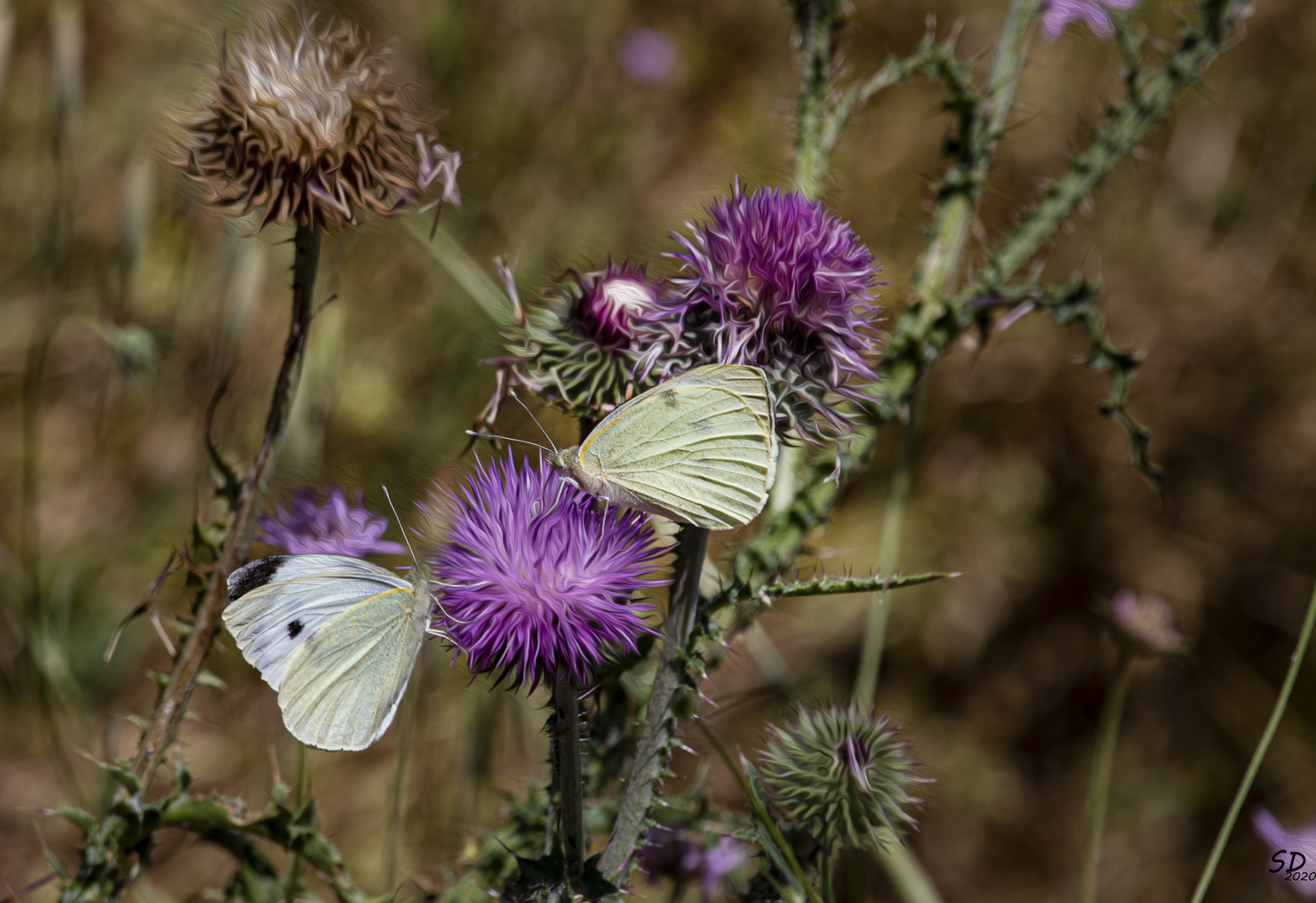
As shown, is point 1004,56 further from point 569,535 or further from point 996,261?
point 569,535

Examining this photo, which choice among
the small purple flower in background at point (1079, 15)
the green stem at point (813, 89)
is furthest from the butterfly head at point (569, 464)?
the small purple flower in background at point (1079, 15)

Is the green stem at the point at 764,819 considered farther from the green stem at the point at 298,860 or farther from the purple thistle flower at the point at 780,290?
the green stem at the point at 298,860

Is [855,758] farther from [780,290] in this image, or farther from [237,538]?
[237,538]

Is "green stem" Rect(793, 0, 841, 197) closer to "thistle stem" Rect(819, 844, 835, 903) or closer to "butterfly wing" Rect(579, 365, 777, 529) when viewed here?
"butterfly wing" Rect(579, 365, 777, 529)

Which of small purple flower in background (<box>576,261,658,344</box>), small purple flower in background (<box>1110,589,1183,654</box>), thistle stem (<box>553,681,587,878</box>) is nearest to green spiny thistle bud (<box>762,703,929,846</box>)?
thistle stem (<box>553,681,587,878</box>)

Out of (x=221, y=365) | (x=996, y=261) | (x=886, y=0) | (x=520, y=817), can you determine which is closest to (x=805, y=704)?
(x=520, y=817)

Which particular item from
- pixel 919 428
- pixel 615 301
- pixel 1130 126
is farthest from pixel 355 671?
pixel 919 428
